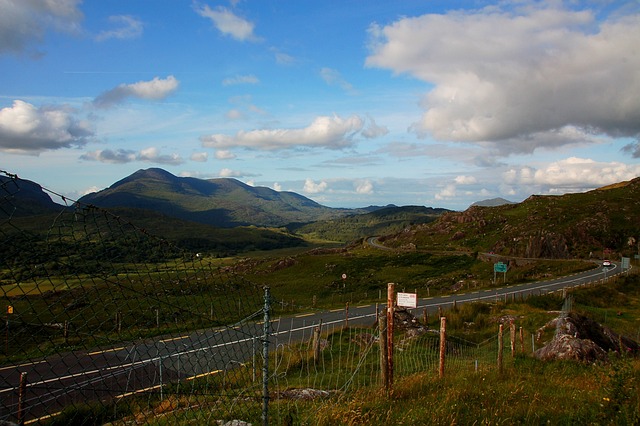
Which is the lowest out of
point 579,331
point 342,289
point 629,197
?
point 342,289

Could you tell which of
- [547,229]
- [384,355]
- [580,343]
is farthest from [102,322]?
[547,229]

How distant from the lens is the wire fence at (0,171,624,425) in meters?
6.16

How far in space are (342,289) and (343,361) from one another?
3809 cm

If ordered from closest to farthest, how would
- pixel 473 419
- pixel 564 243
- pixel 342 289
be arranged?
pixel 473 419, pixel 342 289, pixel 564 243

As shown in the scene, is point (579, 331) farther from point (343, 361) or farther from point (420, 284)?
point (420, 284)

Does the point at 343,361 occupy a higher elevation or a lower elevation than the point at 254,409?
lower

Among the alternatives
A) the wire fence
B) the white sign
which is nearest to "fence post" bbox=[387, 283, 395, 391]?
the wire fence

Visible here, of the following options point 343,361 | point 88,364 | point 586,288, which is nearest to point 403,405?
point 343,361

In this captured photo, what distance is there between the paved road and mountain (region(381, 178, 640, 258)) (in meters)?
12.6

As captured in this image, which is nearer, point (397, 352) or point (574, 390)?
point (574, 390)

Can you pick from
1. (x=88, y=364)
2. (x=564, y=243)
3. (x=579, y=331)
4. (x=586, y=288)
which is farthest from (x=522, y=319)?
(x=564, y=243)

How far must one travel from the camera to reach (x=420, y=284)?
56.9 m

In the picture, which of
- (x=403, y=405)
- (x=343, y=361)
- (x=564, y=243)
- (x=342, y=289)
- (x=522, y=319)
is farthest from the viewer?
(x=564, y=243)

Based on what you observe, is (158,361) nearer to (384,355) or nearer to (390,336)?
(384,355)
